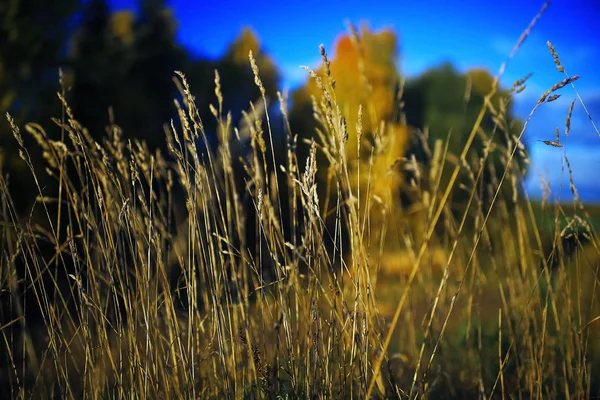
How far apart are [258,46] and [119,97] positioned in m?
9.82

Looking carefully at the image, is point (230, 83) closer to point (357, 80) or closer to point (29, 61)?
point (357, 80)

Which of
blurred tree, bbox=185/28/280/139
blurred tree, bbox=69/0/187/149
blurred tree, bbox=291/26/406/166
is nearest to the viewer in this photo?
blurred tree, bbox=69/0/187/149

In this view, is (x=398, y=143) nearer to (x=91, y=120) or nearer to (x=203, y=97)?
(x=203, y=97)

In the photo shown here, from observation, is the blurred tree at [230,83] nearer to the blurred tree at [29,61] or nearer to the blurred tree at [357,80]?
the blurred tree at [357,80]

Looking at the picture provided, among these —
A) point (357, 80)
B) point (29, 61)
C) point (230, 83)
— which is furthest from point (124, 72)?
point (357, 80)

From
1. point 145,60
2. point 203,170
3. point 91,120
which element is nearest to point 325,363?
point 203,170

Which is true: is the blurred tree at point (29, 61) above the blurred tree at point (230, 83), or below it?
below

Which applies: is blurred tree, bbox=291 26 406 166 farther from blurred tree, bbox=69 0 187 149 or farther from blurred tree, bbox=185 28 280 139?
blurred tree, bbox=69 0 187 149

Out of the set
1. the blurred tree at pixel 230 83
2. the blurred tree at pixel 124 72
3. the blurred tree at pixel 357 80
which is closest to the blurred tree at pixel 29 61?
the blurred tree at pixel 124 72

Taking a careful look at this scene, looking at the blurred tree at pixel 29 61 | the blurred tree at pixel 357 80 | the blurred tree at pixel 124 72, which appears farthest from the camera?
the blurred tree at pixel 357 80

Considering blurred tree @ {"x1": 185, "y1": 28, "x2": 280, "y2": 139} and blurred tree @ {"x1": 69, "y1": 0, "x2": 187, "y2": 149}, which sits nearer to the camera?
blurred tree @ {"x1": 69, "y1": 0, "x2": 187, "y2": 149}

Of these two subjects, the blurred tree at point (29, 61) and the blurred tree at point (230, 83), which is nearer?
the blurred tree at point (29, 61)

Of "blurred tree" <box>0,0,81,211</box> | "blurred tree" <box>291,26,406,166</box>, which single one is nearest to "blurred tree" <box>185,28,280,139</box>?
"blurred tree" <box>291,26,406,166</box>

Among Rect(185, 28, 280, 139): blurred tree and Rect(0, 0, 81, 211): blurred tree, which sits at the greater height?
Rect(185, 28, 280, 139): blurred tree
